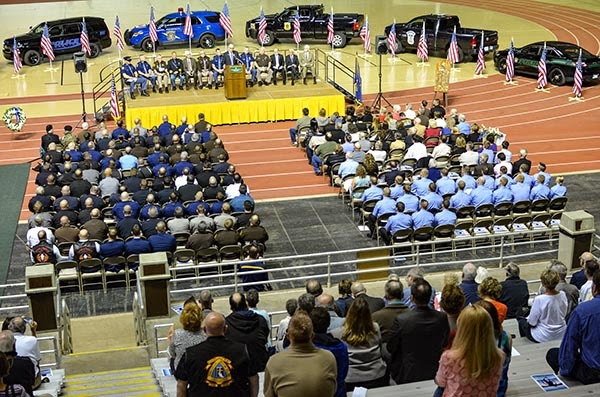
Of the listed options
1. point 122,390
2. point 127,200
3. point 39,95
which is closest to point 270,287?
point 127,200

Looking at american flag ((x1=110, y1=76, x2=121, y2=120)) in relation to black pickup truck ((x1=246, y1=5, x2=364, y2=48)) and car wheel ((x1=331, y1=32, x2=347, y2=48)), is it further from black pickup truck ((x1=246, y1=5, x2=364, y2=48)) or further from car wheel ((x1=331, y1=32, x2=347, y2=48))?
car wheel ((x1=331, y1=32, x2=347, y2=48))

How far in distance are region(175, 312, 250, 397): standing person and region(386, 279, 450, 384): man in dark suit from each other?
6.18 ft

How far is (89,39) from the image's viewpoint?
36188 millimetres

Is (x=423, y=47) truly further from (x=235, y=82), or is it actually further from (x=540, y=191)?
(x=540, y=191)

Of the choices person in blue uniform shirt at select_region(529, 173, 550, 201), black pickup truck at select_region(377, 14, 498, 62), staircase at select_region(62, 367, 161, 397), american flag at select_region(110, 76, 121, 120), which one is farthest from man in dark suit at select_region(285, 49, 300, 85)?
staircase at select_region(62, 367, 161, 397)

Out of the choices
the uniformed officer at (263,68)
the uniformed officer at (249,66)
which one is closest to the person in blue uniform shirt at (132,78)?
the uniformed officer at (249,66)

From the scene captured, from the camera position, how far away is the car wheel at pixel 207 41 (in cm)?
3731

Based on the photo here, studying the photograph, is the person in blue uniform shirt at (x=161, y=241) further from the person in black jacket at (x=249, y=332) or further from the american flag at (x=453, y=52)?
the american flag at (x=453, y=52)

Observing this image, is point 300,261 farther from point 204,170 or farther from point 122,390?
point 122,390

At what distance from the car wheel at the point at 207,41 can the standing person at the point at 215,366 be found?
30836mm

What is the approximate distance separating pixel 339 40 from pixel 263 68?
8.14 meters

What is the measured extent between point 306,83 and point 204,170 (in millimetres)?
10366

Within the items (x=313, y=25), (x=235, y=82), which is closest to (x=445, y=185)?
(x=235, y=82)

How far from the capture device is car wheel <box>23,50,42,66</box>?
34.8 meters
